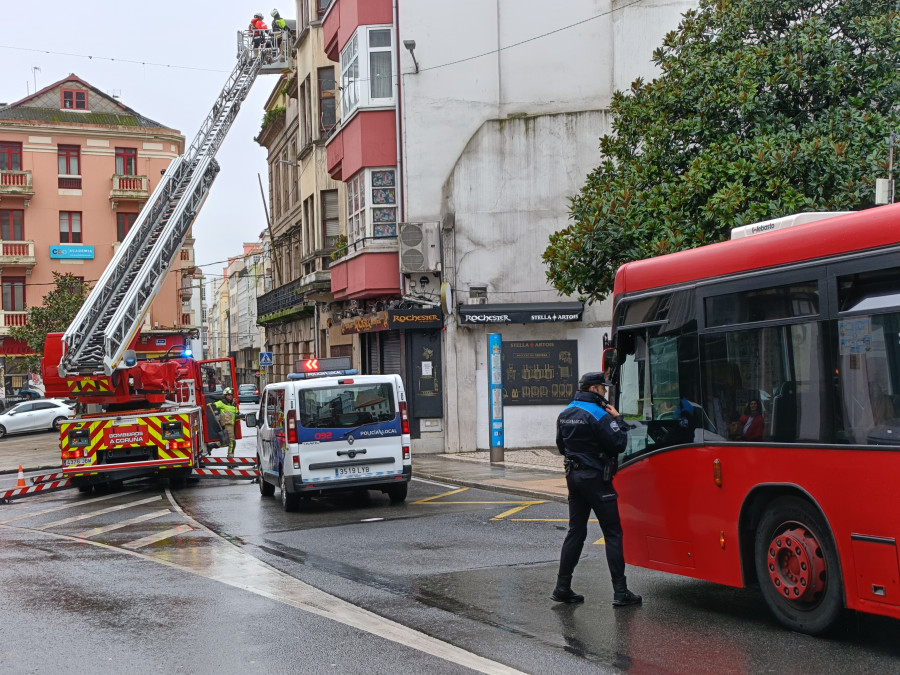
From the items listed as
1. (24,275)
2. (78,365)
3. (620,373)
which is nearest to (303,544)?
(620,373)

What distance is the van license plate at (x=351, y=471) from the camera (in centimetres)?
1561

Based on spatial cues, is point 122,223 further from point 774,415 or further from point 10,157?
point 774,415

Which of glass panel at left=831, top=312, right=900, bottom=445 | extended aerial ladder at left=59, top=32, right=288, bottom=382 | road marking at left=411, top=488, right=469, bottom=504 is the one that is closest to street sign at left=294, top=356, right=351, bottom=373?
road marking at left=411, top=488, right=469, bottom=504

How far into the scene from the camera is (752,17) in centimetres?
1720

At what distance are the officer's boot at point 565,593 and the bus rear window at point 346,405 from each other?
7.49 m

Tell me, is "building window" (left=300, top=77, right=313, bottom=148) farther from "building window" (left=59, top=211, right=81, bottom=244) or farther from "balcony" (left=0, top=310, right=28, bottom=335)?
"balcony" (left=0, top=310, right=28, bottom=335)

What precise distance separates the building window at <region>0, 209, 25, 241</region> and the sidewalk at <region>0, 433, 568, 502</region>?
29500 millimetres

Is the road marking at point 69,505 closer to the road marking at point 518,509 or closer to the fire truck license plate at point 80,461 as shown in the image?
the fire truck license plate at point 80,461

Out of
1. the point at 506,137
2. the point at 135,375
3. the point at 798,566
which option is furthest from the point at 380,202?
the point at 798,566

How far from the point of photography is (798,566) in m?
7.25

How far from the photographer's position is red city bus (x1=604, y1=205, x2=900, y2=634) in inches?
262

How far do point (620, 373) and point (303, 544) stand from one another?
4.90 metres

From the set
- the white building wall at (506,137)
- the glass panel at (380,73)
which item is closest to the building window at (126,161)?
the glass panel at (380,73)

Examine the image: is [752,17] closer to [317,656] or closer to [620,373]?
[620,373]
